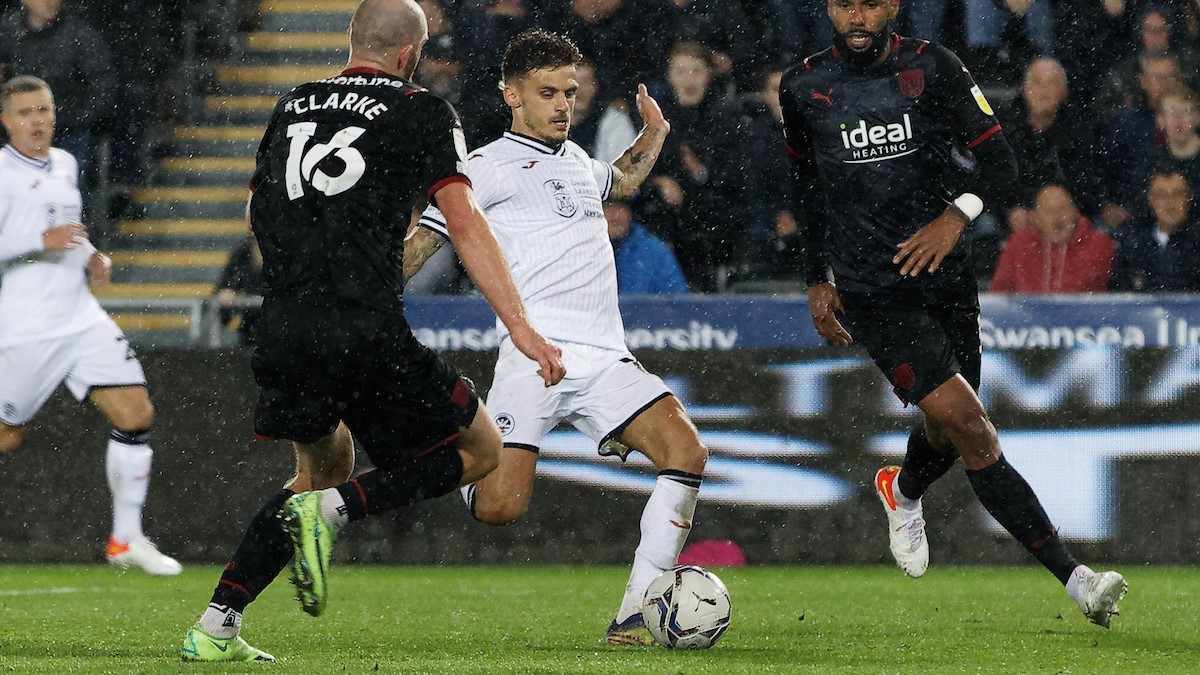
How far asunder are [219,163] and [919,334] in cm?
817

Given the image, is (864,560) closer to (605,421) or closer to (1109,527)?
(1109,527)

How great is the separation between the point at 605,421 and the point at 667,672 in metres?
1.40

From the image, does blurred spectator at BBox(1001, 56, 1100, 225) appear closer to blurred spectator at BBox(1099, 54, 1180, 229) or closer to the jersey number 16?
blurred spectator at BBox(1099, 54, 1180, 229)

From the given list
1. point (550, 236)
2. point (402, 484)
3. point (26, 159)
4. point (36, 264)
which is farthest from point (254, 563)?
point (26, 159)

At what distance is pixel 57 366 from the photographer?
351 inches

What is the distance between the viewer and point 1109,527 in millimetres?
9344

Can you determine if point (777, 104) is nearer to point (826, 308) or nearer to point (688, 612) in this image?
point (826, 308)

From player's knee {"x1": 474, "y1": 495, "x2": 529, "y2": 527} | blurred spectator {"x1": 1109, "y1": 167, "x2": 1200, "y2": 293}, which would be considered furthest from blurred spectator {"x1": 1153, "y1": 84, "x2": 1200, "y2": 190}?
player's knee {"x1": 474, "y1": 495, "x2": 529, "y2": 527}

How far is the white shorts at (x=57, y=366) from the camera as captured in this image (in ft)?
29.0

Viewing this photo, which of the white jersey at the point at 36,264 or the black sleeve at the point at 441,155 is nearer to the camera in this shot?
the black sleeve at the point at 441,155

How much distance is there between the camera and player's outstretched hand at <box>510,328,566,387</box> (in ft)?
16.6

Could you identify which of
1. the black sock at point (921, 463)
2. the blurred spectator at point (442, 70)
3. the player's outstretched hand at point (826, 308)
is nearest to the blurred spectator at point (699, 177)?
the blurred spectator at point (442, 70)

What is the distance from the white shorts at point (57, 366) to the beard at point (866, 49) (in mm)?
3955

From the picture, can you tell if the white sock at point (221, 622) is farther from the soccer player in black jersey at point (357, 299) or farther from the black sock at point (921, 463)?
the black sock at point (921, 463)
